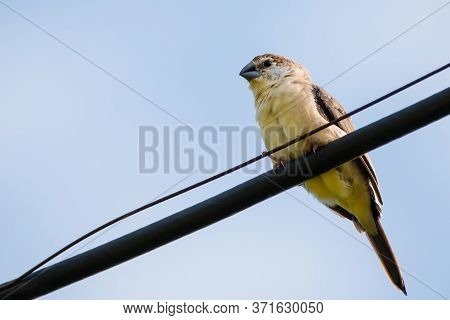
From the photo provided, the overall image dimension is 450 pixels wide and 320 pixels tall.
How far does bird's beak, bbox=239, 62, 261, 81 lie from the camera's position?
6.59m

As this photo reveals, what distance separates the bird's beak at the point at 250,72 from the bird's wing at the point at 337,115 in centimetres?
70

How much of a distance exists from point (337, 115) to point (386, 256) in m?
1.24

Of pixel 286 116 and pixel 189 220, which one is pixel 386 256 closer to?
pixel 286 116

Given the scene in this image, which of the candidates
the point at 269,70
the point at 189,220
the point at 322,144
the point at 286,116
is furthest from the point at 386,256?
the point at 189,220

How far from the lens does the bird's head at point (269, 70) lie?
642cm

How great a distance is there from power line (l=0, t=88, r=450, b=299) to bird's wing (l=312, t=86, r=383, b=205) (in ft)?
6.77

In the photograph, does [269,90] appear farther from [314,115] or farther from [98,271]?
[98,271]

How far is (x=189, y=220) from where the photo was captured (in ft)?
11.7

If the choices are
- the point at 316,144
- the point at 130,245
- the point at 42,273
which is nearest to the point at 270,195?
the point at 130,245

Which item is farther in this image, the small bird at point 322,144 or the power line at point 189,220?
the small bird at point 322,144

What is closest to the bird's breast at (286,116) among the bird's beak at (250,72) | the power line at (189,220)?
the bird's beak at (250,72)

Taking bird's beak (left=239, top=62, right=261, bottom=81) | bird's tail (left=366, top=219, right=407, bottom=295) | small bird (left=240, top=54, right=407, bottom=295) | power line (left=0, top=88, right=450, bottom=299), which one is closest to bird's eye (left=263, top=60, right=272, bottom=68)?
bird's beak (left=239, top=62, right=261, bottom=81)

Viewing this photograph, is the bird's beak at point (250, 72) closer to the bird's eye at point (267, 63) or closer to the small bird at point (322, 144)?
the bird's eye at point (267, 63)

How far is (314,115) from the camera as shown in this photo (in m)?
5.61
